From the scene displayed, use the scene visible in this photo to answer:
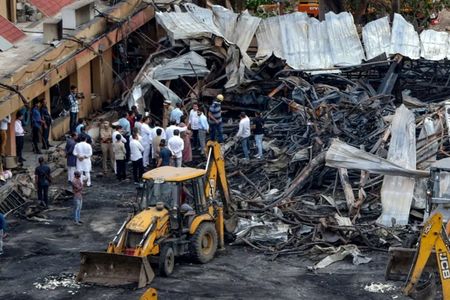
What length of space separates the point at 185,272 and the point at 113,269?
152 centimetres

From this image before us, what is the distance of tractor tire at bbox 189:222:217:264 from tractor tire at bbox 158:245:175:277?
0.62m

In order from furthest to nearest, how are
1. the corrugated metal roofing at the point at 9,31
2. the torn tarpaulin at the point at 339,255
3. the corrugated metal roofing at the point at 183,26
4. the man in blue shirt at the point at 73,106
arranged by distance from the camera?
1. the corrugated metal roofing at the point at 183,26
2. the corrugated metal roofing at the point at 9,31
3. the man in blue shirt at the point at 73,106
4. the torn tarpaulin at the point at 339,255

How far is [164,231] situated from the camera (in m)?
18.3

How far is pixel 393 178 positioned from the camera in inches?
838

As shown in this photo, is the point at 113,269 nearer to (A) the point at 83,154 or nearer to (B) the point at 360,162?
(B) the point at 360,162

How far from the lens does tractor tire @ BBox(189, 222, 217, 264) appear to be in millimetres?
18750

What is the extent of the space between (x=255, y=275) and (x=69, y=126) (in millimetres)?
12460

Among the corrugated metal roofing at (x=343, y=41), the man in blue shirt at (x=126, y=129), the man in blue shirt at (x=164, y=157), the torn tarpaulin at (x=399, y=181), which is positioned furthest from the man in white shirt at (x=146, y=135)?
the corrugated metal roofing at (x=343, y=41)

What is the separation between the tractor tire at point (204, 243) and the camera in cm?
1875

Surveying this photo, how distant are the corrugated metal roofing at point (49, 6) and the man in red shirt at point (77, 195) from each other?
12.7 metres

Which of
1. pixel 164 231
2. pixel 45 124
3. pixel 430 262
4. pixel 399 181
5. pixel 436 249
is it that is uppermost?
pixel 45 124

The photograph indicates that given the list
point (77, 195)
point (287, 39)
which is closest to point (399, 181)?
point (77, 195)

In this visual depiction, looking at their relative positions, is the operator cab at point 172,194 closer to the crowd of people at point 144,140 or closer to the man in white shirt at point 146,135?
the crowd of people at point 144,140

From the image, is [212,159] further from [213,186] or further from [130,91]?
[130,91]
